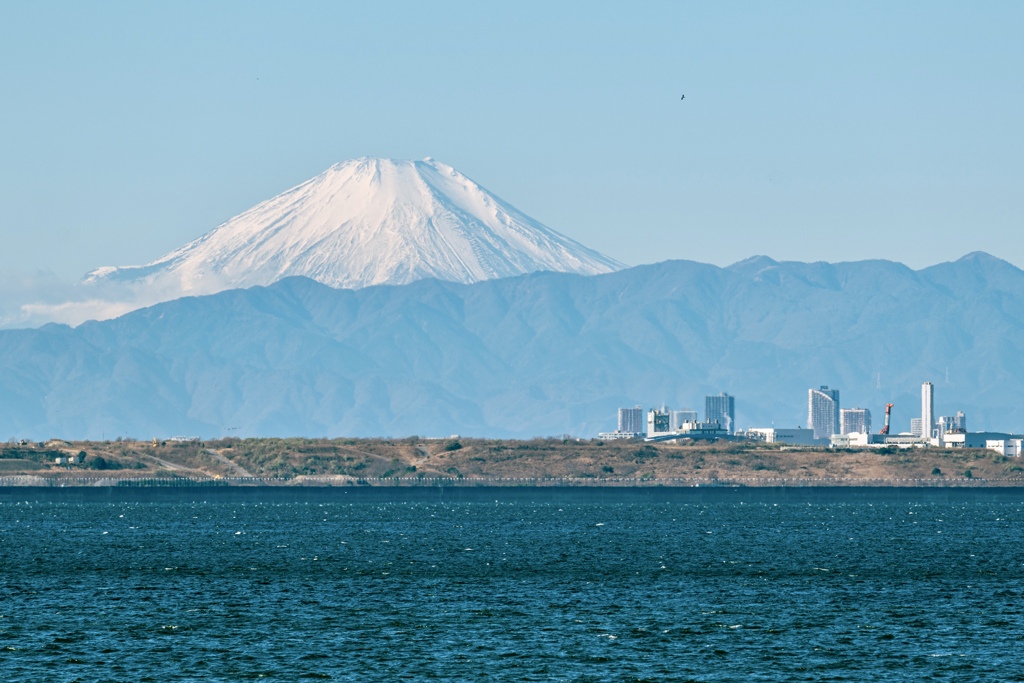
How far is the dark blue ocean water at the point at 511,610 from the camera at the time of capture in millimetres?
76125

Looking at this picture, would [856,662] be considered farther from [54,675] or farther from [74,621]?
[74,621]

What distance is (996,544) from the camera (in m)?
160

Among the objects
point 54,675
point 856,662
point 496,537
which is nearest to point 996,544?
point 496,537

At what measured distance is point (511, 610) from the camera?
3834 inches

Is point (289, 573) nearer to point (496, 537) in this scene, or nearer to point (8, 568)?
point (8, 568)

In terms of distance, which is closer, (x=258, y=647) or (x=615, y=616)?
(x=258, y=647)

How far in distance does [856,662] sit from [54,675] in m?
35.4

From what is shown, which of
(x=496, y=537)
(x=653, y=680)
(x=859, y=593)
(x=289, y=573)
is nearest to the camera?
(x=653, y=680)

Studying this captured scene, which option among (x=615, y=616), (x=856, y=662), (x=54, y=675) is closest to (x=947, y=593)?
(x=615, y=616)

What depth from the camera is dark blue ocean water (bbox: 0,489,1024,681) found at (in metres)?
76.1

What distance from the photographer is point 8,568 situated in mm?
127750

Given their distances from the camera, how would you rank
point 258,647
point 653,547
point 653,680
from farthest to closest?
point 653,547
point 258,647
point 653,680

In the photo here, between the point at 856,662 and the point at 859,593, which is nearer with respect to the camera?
the point at 856,662

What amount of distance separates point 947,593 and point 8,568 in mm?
68143
